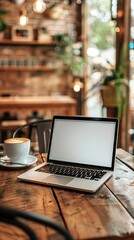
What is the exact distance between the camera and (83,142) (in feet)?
4.58

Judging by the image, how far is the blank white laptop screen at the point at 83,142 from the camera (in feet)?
4.38

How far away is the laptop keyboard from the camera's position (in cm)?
124

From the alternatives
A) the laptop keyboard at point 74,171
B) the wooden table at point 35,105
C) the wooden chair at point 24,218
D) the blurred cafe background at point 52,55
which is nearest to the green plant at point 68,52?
the blurred cafe background at point 52,55

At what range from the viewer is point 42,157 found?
5.37ft

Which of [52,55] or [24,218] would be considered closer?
[24,218]

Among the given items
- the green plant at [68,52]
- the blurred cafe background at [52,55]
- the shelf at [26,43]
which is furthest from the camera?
the shelf at [26,43]

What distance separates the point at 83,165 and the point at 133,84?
2328mm

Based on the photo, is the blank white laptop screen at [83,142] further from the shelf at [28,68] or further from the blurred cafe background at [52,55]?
the shelf at [28,68]

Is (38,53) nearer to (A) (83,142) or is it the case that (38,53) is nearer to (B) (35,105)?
(B) (35,105)

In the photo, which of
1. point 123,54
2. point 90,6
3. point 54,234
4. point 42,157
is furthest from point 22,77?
point 54,234

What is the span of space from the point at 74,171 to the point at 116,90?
2090 mm

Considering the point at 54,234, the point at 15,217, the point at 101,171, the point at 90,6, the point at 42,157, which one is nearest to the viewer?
the point at 15,217

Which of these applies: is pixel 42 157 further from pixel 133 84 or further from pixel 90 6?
pixel 90 6

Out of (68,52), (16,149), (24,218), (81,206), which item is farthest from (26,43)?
(24,218)
